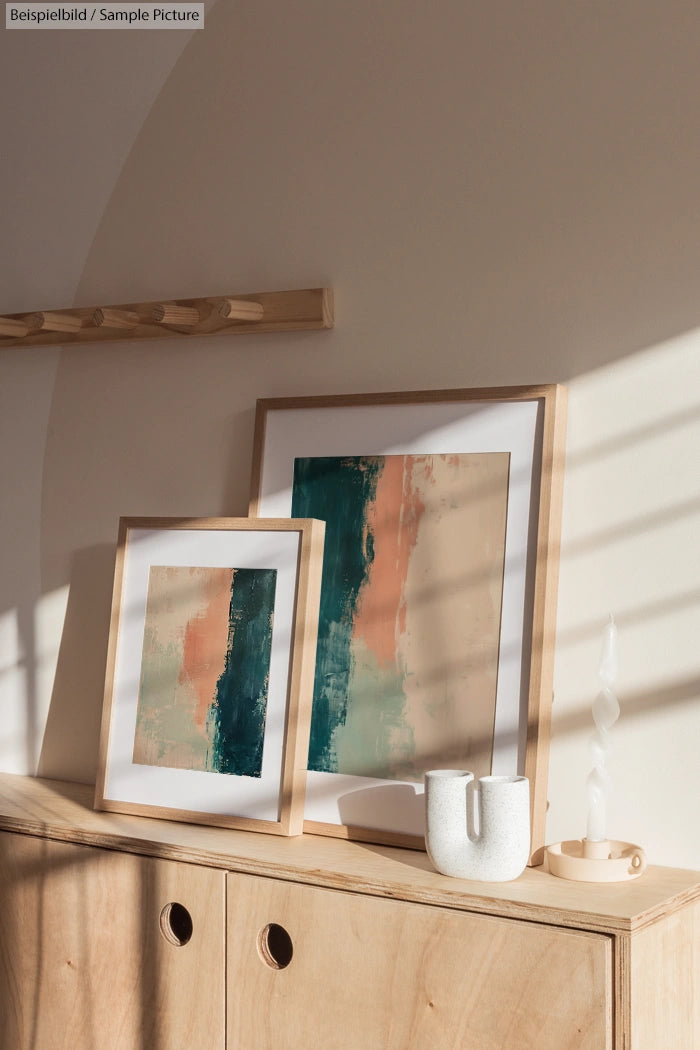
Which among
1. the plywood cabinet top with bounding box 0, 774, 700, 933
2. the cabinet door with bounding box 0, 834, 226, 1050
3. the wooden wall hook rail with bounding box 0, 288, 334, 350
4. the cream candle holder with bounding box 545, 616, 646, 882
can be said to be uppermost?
the wooden wall hook rail with bounding box 0, 288, 334, 350

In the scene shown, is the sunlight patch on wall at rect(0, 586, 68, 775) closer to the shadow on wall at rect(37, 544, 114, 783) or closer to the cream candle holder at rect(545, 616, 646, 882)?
the shadow on wall at rect(37, 544, 114, 783)

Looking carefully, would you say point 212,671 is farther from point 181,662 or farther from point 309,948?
point 309,948

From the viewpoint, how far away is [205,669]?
1826 millimetres

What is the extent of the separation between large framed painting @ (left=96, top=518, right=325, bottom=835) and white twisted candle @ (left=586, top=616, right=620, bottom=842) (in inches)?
18.1

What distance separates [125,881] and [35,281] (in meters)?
1.25

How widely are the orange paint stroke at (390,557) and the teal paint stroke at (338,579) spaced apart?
0.5 inches

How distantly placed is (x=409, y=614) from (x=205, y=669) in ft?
1.22

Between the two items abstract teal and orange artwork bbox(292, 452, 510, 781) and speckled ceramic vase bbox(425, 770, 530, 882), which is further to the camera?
abstract teal and orange artwork bbox(292, 452, 510, 781)

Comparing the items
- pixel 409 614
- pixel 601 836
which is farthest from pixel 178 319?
pixel 601 836

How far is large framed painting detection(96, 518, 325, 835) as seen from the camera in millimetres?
1731

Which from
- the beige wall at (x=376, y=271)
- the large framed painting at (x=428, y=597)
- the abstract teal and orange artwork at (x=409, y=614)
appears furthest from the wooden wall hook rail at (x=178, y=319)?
the abstract teal and orange artwork at (x=409, y=614)

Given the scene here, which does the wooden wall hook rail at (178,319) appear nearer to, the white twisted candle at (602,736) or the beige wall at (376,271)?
the beige wall at (376,271)

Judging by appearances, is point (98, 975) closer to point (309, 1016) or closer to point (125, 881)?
point (125, 881)

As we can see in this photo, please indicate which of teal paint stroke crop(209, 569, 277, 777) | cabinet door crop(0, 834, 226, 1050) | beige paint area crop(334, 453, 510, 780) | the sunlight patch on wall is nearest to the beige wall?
the sunlight patch on wall
